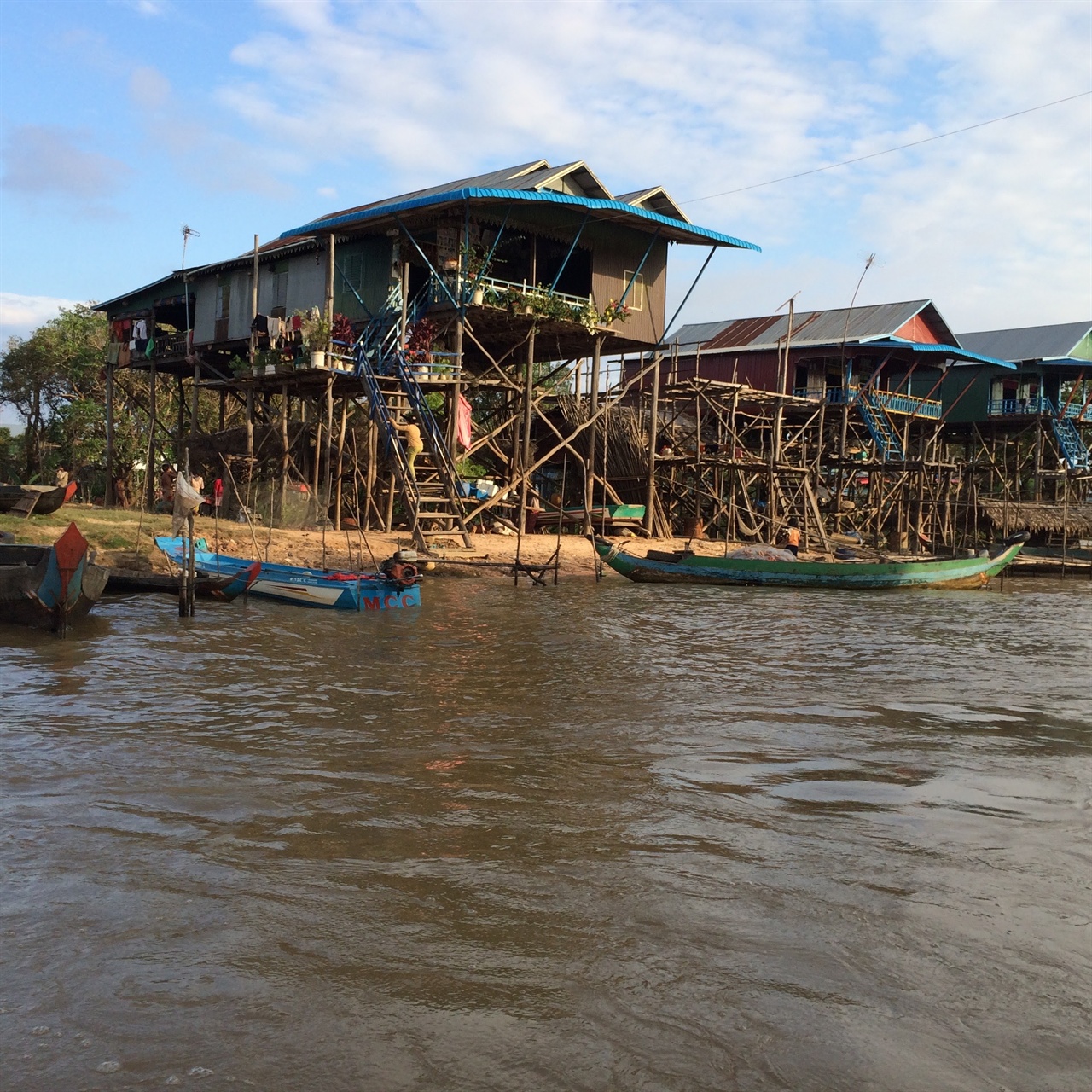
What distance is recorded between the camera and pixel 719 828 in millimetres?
5637

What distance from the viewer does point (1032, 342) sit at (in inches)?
1404

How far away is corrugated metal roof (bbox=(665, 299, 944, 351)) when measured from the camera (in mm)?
31453

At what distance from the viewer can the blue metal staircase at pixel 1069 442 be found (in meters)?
33.8

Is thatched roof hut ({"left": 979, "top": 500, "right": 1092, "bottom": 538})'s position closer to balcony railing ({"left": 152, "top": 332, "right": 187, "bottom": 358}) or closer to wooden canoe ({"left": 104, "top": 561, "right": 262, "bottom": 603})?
balcony railing ({"left": 152, "top": 332, "right": 187, "bottom": 358})

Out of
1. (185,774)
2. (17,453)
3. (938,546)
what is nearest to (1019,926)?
(185,774)

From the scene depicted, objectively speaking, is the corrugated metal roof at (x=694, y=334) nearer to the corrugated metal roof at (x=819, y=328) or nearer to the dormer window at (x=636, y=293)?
the corrugated metal roof at (x=819, y=328)

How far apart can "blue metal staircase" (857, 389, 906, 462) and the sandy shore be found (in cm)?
1263

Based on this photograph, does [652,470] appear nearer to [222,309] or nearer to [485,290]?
[485,290]

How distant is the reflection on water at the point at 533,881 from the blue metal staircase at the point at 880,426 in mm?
21721

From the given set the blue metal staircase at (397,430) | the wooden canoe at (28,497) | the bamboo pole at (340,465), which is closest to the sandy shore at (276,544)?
the wooden canoe at (28,497)

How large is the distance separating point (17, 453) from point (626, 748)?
37.4 metres

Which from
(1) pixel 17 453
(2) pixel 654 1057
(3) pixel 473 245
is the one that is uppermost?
(3) pixel 473 245

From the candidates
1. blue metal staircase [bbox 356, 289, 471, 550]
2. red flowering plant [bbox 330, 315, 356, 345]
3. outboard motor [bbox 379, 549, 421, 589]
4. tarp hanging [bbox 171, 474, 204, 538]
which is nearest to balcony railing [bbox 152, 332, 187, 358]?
red flowering plant [bbox 330, 315, 356, 345]

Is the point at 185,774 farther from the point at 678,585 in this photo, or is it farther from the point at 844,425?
the point at 844,425
